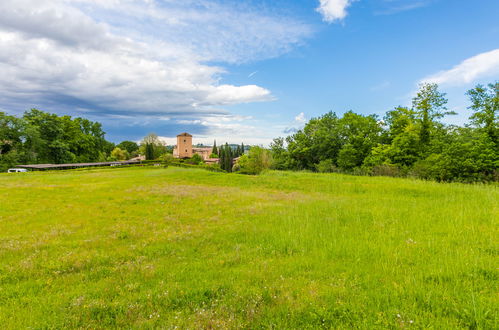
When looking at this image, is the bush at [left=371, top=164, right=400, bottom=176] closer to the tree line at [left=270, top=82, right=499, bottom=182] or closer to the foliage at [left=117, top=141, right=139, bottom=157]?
the tree line at [left=270, top=82, right=499, bottom=182]

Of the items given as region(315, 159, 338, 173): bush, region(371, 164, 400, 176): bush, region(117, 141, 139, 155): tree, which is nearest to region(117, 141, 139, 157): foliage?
region(117, 141, 139, 155): tree

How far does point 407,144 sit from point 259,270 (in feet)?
156

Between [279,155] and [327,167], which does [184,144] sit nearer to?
[279,155]

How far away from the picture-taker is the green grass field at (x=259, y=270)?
4.00 meters

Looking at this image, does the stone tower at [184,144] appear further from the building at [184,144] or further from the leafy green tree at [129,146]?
the leafy green tree at [129,146]

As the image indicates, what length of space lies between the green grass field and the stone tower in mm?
123563

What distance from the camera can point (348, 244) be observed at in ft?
23.1

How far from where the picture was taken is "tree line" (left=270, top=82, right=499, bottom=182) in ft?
109

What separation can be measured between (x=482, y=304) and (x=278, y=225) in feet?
21.4

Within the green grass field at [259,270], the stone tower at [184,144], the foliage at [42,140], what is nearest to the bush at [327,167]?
the green grass field at [259,270]

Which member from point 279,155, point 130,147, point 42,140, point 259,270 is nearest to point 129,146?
point 130,147

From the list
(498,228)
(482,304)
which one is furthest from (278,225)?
(498,228)

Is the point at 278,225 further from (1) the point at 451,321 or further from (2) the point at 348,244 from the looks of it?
(1) the point at 451,321

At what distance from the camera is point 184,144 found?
131875 mm
